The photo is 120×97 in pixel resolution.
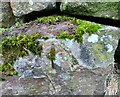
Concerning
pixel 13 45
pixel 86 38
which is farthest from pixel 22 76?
pixel 86 38

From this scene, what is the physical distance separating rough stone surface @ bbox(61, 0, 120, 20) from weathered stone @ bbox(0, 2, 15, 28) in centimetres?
39

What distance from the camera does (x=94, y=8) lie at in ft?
6.04

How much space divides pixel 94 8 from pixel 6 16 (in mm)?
613

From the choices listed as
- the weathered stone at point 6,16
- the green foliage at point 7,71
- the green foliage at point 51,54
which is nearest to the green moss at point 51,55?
the green foliage at point 51,54

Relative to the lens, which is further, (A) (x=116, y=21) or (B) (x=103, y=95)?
(A) (x=116, y=21)

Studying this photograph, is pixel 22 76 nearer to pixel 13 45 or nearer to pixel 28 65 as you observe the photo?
pixel 28 65

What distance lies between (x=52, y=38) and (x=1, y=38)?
323 millimetres

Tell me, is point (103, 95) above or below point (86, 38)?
below

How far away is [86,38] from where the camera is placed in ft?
5.61

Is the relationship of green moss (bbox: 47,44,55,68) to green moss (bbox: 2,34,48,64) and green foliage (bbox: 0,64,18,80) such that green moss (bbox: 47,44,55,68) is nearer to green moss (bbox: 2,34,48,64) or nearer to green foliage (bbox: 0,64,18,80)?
green moss (bbox: 2,34,48,64)

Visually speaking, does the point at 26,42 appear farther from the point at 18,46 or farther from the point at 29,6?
the point at 29,6

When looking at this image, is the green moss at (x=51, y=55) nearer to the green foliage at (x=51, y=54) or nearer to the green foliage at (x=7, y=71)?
the green foliage at (x=51, y=54)

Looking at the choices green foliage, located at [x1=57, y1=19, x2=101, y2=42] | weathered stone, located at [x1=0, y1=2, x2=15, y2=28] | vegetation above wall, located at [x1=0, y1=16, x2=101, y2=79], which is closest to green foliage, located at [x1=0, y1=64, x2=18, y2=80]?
vegetation above wall, located at [x1=0, y1=16, x2=101, y2=79]

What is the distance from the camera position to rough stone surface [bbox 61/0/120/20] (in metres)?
1.81
